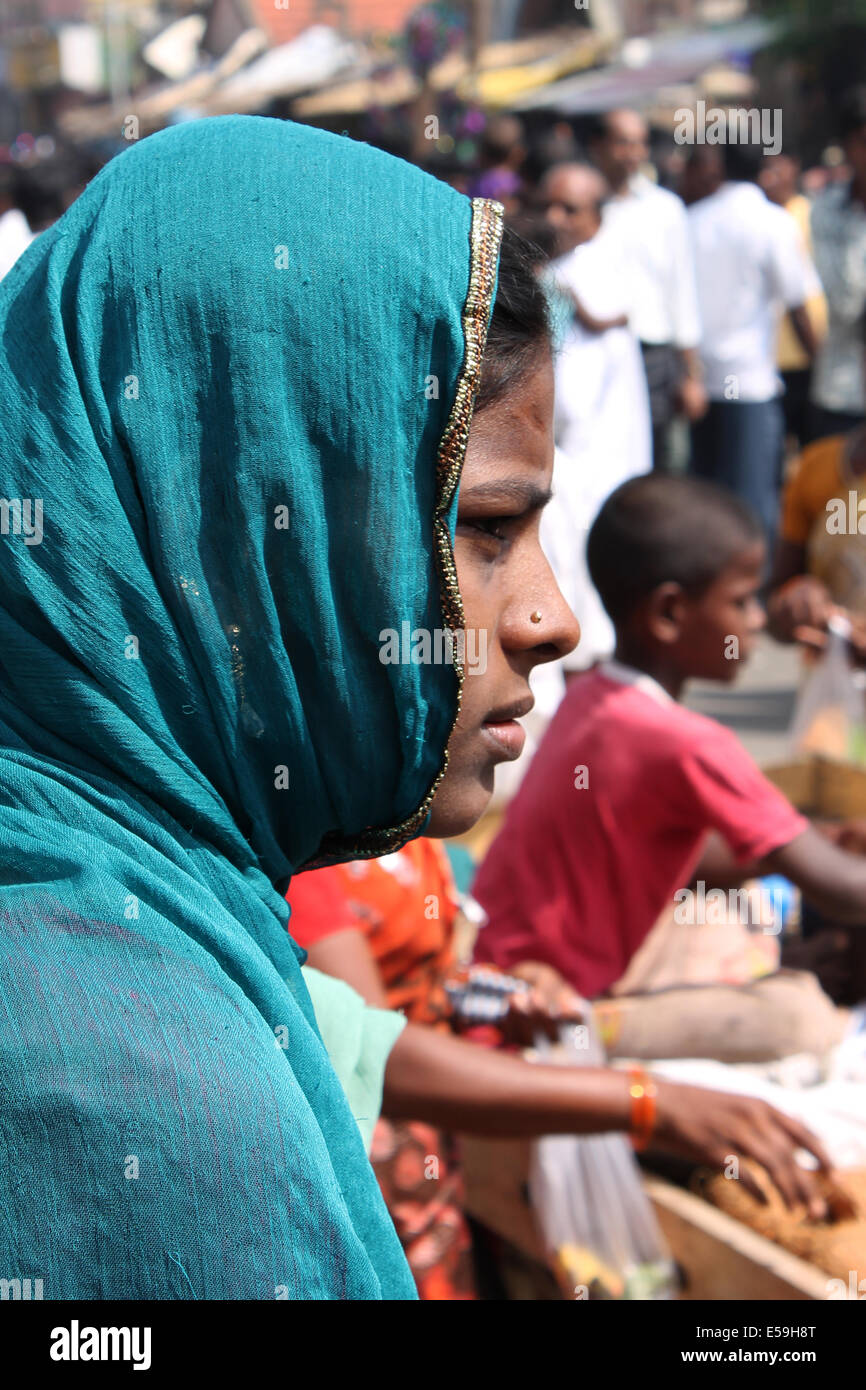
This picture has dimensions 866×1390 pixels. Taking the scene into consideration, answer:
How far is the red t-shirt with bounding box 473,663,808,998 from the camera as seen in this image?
2.69 metres

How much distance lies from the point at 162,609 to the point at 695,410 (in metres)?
6.36

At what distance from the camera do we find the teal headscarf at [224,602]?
0.90 meters

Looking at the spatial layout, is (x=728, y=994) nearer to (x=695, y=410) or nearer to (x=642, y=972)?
(x=642, y=972)

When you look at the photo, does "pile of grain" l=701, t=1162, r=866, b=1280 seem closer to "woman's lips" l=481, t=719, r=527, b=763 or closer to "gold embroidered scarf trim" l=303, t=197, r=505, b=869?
"woman's lips" l=481, t=719, r=527, b=763

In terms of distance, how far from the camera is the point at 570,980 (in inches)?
110

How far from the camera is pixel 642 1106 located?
6.88ft

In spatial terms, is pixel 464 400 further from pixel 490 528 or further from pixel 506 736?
pixel 506 736

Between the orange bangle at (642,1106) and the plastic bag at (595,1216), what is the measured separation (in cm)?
19

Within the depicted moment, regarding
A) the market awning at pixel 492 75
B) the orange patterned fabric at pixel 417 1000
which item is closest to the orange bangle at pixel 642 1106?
the orange patterned fabric at pixel 417 1000

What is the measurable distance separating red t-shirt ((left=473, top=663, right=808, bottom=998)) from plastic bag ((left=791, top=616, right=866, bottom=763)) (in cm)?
149

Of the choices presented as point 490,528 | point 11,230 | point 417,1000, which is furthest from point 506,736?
point 11,230

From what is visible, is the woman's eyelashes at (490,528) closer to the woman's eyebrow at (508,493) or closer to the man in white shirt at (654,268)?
the woman's eyebrow at (508,493)

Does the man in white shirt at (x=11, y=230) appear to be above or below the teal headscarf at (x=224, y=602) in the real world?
above

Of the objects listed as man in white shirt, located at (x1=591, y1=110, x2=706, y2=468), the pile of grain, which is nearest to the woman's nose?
the pile of grain
